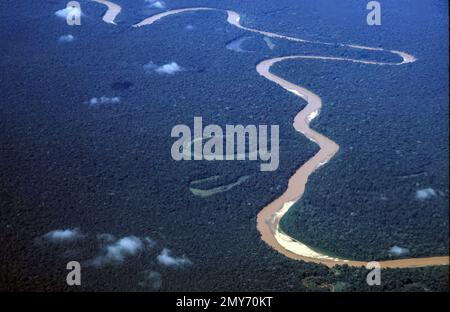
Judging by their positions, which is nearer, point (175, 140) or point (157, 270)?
point (157, 270)

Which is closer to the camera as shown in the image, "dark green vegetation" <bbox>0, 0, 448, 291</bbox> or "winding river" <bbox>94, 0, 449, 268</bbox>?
"dark green vegetation" <bbox>0, 0, 448, 291</bbox>

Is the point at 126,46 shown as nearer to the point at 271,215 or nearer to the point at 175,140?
the point at 175,140

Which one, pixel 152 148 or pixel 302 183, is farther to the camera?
pixel 152 148

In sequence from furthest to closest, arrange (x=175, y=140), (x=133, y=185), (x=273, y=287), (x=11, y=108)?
(x=11, y=108)
(x=175, y=140)
(x=133, y=185)
(x=273, y=287)

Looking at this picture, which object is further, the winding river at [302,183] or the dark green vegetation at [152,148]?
the winding river at [302,183]

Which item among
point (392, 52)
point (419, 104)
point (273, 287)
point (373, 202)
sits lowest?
point (273, 287)

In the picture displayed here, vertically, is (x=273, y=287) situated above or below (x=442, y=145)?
below

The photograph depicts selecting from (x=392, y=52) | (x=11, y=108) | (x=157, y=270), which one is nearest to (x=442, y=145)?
(x=392, y=52)

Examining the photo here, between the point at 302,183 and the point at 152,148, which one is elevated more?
the point at 152,148
